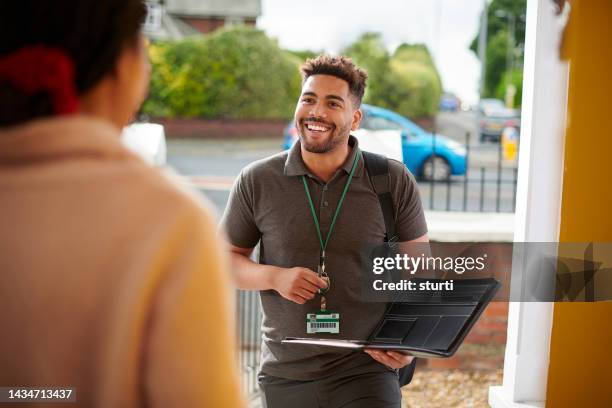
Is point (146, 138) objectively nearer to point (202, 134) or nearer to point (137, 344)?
point (137, 344)

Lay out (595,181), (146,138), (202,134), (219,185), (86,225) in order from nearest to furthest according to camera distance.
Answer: (86,225), (595,181), (146,138), (219,185), (202,134)

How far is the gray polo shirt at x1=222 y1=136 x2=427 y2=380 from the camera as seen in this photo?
2.56 m

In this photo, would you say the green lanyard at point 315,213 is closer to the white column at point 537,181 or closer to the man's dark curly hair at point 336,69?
the man's dark curly hair at point 336,69

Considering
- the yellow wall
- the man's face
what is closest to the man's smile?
the man's face

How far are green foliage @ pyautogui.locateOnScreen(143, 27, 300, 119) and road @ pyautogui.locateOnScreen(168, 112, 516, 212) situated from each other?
1.01 metres

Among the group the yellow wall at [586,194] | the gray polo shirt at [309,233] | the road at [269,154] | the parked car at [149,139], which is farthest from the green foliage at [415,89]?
the gray polo shirt at [309,233]

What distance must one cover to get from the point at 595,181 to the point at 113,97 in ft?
9.47

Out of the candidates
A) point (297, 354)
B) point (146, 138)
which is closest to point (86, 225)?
point (297, 354)

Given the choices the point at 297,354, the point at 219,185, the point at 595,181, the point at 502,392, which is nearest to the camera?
the point at 297,354

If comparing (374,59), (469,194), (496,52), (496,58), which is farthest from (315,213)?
(496,52)

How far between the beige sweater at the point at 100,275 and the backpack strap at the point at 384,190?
Result: 182cm

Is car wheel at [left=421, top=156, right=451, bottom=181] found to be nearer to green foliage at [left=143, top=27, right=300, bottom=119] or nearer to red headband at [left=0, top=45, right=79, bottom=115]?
green foliage at [left=143, top=27, right=300, bottom=119]

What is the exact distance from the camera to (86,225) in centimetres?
85

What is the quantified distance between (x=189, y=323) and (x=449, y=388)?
4463 mm
